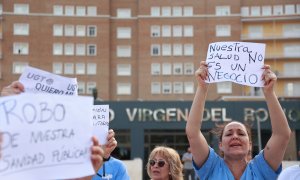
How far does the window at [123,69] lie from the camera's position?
214 feet

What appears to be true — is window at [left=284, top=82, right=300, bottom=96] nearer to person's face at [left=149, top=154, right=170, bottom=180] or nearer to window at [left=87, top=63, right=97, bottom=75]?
window at [left=87, top=63, right=97, bottom=75]

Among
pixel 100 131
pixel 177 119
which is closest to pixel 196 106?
pixel 100 131

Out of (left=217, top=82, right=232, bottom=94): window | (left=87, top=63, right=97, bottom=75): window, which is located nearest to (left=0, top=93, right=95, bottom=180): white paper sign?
(left=217, top=82, right=232, bottom=94): window

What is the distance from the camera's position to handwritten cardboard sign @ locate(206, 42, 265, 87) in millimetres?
4279

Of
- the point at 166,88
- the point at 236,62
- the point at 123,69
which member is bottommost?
the point at 236,62

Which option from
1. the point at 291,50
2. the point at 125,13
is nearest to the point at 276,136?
the point at 291,50

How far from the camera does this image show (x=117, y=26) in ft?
217

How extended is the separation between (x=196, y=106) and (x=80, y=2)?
64.1m

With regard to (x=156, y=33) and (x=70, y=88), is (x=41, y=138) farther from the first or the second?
(x=156, y=33)

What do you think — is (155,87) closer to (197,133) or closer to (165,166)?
(165,166)

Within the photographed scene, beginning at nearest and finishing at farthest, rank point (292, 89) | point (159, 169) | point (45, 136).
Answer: point (45, 136), point (159, 169), point (292, 89)

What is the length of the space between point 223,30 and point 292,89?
1207cm

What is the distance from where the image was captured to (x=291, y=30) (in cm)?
6319

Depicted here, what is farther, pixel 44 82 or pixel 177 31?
pixel 177 31
